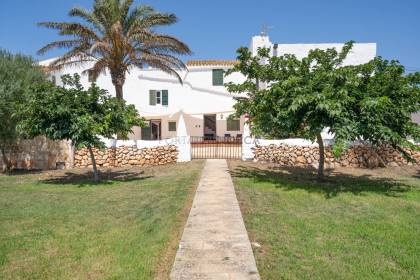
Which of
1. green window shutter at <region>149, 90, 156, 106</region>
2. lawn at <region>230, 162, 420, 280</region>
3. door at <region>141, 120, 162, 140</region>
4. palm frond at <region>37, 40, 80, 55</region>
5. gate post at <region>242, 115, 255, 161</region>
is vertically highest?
palm frond at <region>37, 40, 80, 55</region>

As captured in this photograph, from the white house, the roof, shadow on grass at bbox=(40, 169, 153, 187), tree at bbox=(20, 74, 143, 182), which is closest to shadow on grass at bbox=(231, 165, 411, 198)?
shadow on grass at bbox=(40, 169, 153, 187)

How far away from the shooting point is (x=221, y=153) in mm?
20266

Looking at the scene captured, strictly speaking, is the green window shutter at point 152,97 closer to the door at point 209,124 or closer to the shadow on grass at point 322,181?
the door at point 209,124

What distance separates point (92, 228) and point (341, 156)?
1479 centimetres

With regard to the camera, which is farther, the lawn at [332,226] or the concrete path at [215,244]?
the lawn at [332,226]

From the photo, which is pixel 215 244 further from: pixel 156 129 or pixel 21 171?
pixel 156 129

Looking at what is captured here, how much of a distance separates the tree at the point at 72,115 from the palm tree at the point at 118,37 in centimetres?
518

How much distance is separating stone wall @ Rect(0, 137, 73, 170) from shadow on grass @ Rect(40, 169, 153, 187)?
238 centimetres

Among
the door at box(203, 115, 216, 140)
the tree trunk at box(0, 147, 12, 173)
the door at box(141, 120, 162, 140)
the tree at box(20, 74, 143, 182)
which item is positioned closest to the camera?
the tree at box(20, 74, 143, 182)

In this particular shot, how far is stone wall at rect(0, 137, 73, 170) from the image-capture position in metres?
18.8

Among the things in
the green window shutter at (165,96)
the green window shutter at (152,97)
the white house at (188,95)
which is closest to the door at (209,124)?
the white house at (188,95)

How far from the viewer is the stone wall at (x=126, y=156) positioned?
18.7m

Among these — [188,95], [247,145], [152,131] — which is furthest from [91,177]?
[152,131]

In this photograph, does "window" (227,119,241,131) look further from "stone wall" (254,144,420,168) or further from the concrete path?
the concrete path
